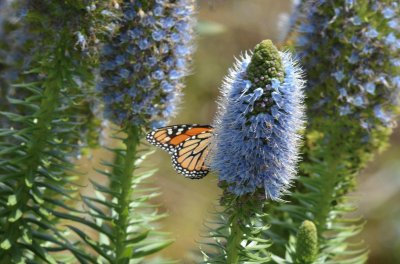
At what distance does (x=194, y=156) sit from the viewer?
185 inches

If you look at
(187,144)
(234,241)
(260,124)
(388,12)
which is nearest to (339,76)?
(388,12)

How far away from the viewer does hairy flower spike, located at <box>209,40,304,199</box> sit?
3.73 meters

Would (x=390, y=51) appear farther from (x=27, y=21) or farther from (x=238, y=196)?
(x=27, y=21)

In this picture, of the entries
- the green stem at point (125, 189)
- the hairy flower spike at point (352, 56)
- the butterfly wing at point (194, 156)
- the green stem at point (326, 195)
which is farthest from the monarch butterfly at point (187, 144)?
the green stem at point (326, 195)

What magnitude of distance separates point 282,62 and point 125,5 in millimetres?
1392

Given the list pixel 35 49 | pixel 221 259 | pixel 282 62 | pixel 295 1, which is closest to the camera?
pixel 282 62

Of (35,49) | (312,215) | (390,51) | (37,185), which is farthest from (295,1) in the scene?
(37,185)

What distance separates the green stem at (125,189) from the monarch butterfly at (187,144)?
23cm

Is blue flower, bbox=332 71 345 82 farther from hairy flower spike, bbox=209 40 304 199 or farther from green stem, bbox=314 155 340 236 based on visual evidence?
hairy flower spike, bbox=209 40 304 199

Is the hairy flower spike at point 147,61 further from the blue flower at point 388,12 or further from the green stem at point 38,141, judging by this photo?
the blue flower at point 388,12

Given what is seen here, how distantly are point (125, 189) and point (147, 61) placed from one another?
2.92 feet

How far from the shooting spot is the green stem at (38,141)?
4.82 m

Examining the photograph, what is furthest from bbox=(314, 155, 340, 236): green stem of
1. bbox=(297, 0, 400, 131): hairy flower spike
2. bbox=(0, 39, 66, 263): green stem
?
bbox=(0, 39, 66, 263): green stem

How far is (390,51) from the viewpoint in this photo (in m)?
5.08
